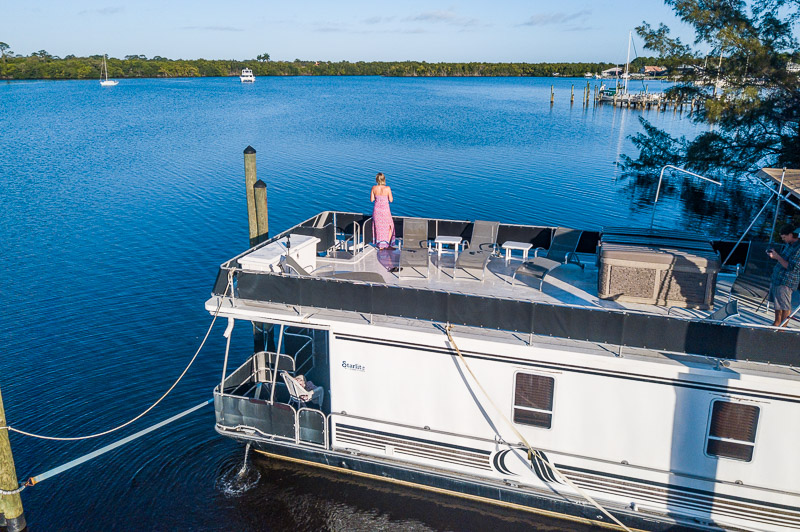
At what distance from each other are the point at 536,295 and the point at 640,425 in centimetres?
290

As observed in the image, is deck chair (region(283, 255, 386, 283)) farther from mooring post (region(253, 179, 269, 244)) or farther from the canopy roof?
the canopy roof

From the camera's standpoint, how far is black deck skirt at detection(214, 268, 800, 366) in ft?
29.8

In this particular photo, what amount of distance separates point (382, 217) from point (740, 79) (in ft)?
83.2

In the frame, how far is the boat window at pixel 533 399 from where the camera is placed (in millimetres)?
10391

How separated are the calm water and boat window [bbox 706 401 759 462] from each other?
138 inches

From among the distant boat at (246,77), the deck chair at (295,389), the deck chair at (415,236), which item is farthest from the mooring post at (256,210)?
the distant boat at (246,77)

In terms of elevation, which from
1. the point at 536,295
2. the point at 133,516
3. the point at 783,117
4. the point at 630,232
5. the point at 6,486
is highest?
the point at 783,117

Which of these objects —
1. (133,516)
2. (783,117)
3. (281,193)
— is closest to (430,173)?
(281,193)

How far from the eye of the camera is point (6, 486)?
11180 millimetres

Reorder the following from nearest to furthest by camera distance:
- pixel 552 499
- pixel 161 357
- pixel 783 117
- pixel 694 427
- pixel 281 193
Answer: pixel 694 427, pixel 552 499, pixel 161 357, pixel 783 117, pixel 281 193

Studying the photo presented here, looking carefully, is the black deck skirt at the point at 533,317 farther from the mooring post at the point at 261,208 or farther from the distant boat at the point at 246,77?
the distant boat at the point at 246,77

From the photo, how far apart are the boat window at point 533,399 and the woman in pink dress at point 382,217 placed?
5.18 m

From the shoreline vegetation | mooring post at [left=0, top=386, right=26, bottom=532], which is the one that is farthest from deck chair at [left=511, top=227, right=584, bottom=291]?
the shoreline vegetation

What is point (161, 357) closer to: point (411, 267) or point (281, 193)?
point (411, 267)
